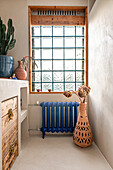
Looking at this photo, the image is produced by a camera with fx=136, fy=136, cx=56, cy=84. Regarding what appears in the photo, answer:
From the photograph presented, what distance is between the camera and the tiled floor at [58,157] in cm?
159

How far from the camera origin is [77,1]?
8.21 ft

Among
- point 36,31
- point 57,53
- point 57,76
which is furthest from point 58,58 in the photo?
point 36,31

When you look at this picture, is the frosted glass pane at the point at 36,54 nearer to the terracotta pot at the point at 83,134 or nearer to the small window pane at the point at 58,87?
the small window pane at the point at 58,87

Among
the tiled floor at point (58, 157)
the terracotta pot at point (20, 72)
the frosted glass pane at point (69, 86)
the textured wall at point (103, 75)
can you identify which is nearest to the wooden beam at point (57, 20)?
the textured wall at point (103, 75)

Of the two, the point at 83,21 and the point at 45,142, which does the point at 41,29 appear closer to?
the point at 83,21

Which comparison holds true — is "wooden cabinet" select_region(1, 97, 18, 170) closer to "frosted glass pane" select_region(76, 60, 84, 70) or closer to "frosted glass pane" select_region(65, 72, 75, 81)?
"frosted glass pane" select_region(65, 72, 75, 81)

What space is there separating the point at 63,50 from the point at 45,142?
1702 millimetres

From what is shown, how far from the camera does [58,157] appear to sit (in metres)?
1.79

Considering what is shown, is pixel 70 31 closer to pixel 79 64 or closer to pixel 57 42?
pixel 57 42

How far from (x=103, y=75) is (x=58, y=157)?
1.23m

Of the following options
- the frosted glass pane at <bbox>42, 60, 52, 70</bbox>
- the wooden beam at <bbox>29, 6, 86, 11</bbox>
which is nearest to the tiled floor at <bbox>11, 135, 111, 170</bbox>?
the frosted glass pane at <bbox>42, 60, 52, 70</bbox>

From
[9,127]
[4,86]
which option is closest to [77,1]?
[4,86]

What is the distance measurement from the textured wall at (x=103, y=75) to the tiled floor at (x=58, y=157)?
15 cm

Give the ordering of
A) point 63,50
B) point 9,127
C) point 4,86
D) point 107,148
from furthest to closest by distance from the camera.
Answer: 1. point 63,50
2. point 107,148
3. point 9,127
4. point 4,86
